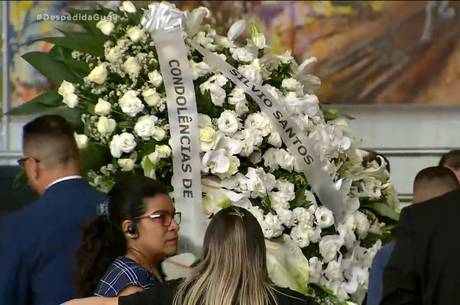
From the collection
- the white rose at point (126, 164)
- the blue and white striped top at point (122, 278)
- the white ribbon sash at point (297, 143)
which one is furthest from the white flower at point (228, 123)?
the blue and white striped top at point (122, 278)

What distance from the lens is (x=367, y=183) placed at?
486 centimetres

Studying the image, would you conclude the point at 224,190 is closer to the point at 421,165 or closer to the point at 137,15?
the point at 137,15

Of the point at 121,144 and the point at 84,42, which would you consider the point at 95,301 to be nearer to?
the point at 121,144

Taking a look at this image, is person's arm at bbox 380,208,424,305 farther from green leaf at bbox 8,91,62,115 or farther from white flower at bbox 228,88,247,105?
green leaf at bbox 8,91,62,115

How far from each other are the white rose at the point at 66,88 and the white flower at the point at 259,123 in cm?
60

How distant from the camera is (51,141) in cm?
430

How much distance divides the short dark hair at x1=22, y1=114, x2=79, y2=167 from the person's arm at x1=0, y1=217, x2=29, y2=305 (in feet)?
0.96

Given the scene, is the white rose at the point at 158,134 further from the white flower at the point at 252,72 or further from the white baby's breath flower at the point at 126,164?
the white flower at the point at 252,72

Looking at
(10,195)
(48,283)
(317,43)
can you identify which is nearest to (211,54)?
(48,283)

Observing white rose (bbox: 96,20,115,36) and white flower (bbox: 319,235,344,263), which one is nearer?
white flower (bbox: 319,235,344,263)

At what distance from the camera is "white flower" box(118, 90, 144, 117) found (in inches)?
177

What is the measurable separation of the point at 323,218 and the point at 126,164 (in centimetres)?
68

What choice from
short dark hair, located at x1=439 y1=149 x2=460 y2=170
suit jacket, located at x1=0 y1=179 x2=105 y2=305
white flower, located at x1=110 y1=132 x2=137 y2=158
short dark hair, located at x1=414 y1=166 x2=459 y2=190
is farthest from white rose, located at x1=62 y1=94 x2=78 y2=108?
short dark hair, located at x1=439 y1=149 x2=460 y2=170

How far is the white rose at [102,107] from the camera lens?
4.50 metres
